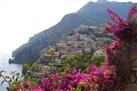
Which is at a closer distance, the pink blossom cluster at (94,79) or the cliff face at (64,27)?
the pink blossom cluster at (94,79)

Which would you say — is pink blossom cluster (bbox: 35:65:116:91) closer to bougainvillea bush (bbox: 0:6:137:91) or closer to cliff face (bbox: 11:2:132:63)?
bougainvillea bush (bbox: 0:6:137:91)

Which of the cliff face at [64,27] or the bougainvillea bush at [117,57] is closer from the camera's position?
the bougainvillea bush at [117,57]

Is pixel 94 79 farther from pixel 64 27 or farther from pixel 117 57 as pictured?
pixel 64 27

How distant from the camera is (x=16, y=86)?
6551 mm

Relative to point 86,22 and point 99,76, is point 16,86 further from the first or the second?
point 86,22

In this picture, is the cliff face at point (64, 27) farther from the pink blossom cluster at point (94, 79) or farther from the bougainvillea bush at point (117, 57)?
the bougainvillea bush at point (117, 57)

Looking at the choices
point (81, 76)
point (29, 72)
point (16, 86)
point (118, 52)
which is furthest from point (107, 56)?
point (29, 72)

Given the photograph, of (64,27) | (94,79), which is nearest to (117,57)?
(94,79)

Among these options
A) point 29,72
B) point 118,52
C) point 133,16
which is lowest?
point 29,72

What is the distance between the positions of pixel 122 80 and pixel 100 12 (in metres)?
164

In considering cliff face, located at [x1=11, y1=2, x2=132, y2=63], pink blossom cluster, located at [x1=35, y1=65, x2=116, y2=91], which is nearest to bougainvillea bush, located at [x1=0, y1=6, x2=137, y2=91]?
pink blossom cluster, located at [x1=35, y1=65, x2=116, y2=91]

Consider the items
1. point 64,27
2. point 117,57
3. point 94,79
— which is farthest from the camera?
point 64,27

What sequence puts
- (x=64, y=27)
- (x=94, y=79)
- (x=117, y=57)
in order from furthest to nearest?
(x=64, y=27) < (x=94, y=79) < (x=117, y=57)

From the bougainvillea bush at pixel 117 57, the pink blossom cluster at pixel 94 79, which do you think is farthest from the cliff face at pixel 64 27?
the bougainvillea bush at pixel 117 57
